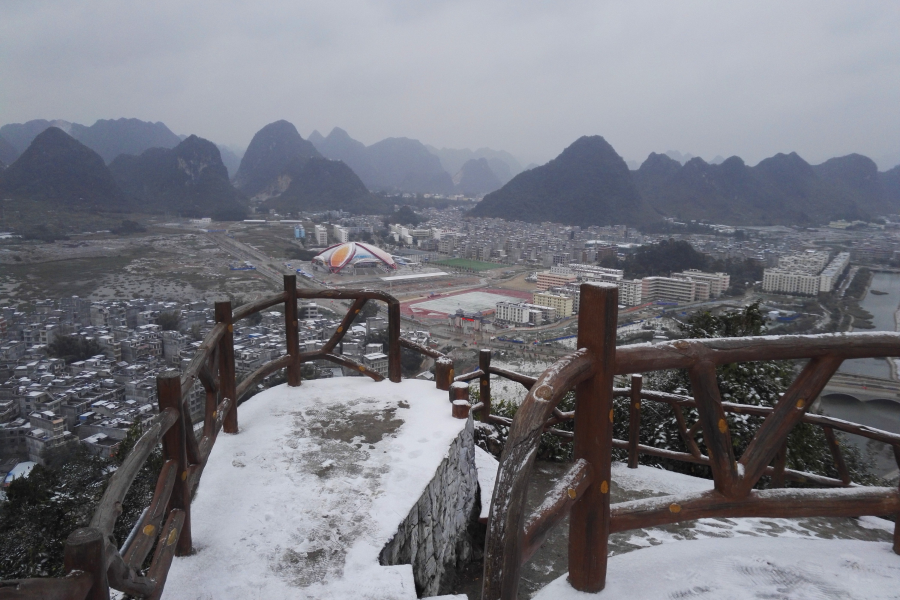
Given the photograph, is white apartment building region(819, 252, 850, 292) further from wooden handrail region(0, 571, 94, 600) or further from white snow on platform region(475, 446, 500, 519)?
wooden handrail region(0, 571, 94, 600)

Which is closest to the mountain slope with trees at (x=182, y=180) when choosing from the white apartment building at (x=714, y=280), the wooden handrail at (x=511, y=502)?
the white apartment building at (x=714, y=280)

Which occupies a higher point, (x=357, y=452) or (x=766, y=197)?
(x=766, y=197)

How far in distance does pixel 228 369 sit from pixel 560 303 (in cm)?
2317

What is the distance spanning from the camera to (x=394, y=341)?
9.91 ft

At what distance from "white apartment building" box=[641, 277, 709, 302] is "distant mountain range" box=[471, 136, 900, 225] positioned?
126ft

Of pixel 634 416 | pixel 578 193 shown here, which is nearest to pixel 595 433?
pixel 634 416

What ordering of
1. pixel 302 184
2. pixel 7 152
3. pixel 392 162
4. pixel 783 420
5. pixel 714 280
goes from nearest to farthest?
pixel 783 420
pixel 714 280
pixel 7 152
pixel 302 184
pixel 392 162

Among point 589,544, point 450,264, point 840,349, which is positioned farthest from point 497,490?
point 450,264

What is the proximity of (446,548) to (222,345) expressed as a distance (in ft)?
4.00

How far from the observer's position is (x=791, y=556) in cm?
143

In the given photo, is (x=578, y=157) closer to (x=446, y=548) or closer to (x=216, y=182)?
(x=216, y=182)

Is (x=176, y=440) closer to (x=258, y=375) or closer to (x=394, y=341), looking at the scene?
(x=258, y=375)

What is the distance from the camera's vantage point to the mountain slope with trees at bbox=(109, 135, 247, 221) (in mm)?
57188

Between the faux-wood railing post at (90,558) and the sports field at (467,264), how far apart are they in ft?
128
